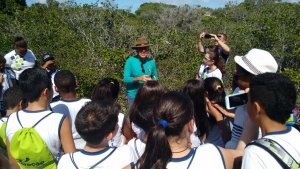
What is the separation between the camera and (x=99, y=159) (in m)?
2.30

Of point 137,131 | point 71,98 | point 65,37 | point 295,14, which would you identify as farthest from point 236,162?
point 295,14

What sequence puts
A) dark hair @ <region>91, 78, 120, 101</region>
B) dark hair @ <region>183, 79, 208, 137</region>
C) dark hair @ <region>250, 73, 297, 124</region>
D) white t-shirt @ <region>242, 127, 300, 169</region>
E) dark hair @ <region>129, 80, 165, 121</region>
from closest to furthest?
white t-shirt @ <region>242, 127, 300, 169</region> → dark hair @ <region>250, 73, 297, 124</region> → dark hair @ <region>129, 80, 165, 121</region> → dark hair @ <region>183, 79, 208, 137</region> → dark hair @ <region>91, 78, 120, 101</region>

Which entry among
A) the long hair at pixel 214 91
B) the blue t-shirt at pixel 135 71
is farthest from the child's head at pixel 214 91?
the blue t-shirt at pixel 135 71

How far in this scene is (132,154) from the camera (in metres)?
2.42

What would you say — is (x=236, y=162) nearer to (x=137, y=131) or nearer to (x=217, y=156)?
(x=217, y=156)

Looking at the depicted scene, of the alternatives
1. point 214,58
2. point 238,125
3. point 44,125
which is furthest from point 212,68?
point 44,125

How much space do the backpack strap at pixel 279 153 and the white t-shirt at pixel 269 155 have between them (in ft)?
0.05

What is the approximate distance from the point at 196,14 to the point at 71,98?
24.2 m

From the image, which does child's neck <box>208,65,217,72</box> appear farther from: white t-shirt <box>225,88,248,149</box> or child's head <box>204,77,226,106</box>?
white t-shirt <box>225,88,248,149</box>

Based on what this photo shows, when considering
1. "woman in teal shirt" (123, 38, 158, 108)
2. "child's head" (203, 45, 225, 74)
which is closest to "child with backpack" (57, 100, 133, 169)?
"woman in teal shirt" (123, 38, 158, 108)

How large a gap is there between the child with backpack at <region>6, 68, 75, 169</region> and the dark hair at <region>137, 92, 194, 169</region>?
86cm

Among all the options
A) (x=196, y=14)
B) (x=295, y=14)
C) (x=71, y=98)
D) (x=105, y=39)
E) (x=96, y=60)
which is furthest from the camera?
(x=196, y=14)

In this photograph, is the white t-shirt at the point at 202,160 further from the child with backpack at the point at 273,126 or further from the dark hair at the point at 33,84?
the dark hair at the point at 33,84

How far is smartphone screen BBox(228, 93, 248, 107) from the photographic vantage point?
2432mm
